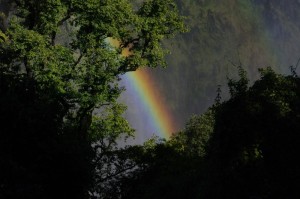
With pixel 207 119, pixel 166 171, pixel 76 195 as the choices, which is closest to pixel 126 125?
pixel 166 171

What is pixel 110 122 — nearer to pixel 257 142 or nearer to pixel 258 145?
pixel 257 142

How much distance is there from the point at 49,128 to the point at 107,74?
32.6 ft

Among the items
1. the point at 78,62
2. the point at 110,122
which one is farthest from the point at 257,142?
the point at 110,122

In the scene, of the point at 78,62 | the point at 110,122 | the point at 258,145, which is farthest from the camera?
the point at 110,122

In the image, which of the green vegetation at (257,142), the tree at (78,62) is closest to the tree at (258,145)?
the green vegetation at (257,142)

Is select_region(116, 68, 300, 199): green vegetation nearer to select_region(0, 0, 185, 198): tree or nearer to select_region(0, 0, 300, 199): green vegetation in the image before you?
select_region(0, 0, 300, 199): green vegetation

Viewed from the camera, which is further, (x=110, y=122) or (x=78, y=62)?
(x=110, y=122)

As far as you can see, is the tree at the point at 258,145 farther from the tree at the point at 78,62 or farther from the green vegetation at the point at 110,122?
the tree at the point at 78,62

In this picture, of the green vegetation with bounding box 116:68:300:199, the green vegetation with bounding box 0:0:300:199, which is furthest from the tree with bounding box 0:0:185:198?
the green vegetation with bounding box 116:68:300:199

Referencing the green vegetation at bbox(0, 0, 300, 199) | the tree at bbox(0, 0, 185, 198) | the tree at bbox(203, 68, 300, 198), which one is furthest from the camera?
the tree at bbox(0, 0, 185, 198)

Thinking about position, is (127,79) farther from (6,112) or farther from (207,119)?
(6,112)

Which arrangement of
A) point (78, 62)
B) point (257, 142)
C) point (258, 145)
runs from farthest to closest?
point (78, 62) → point (257, 142) → point (258, 145)

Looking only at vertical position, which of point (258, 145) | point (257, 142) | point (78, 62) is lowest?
point (258, 145)

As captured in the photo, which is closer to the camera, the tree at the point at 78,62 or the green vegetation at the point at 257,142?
the green vegetation at the point at 257,142
